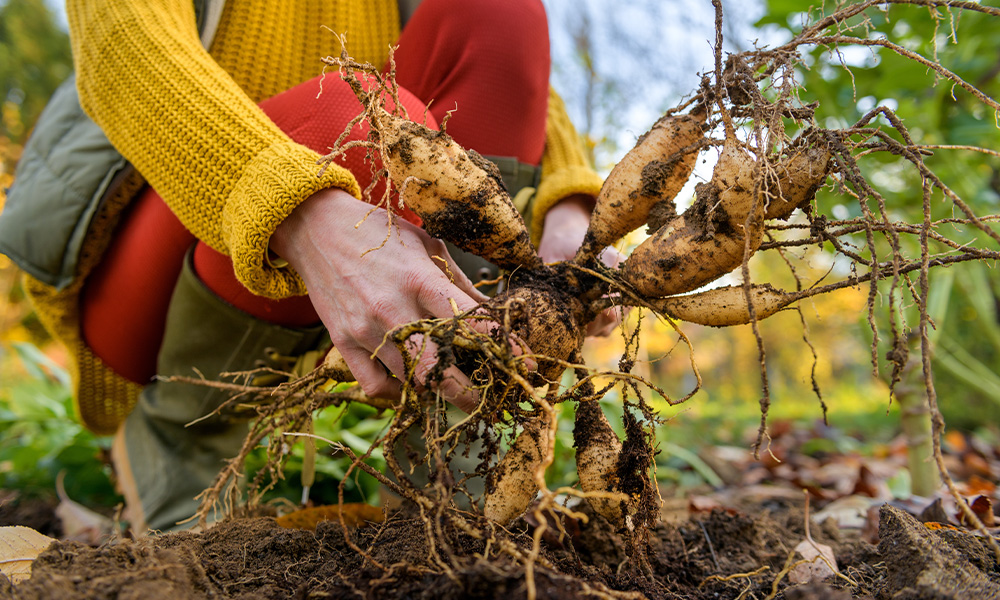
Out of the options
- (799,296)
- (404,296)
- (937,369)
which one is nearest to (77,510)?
(404,296)

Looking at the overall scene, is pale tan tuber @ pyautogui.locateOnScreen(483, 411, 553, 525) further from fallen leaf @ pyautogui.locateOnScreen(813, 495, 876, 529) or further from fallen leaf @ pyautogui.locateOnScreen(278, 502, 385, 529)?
fallen leaf @ pyautogui.locateOnScreen(813, 495, 876, 529)

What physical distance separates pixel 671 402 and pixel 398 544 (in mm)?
512

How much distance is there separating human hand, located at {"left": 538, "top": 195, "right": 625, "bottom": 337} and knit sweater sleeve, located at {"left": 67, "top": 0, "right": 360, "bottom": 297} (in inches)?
24.3

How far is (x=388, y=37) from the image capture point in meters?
1.70

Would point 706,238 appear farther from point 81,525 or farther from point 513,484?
point 81,525

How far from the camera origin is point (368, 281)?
2.94ft

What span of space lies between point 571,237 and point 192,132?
91cm

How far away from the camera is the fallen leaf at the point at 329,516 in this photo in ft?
3.76

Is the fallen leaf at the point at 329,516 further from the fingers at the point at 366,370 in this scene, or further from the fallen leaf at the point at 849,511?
the fallen leaf at the point at 849,511

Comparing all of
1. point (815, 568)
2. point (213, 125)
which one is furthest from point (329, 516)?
point (815, 568)

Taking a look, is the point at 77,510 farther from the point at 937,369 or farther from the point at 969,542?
the point at 937,369

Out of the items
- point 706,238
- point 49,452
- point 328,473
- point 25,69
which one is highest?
point 25,69

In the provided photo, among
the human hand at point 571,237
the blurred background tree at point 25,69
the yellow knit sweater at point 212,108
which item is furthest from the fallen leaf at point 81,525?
the blurred background tree at point 25,69

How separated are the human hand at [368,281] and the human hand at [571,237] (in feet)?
1.54
